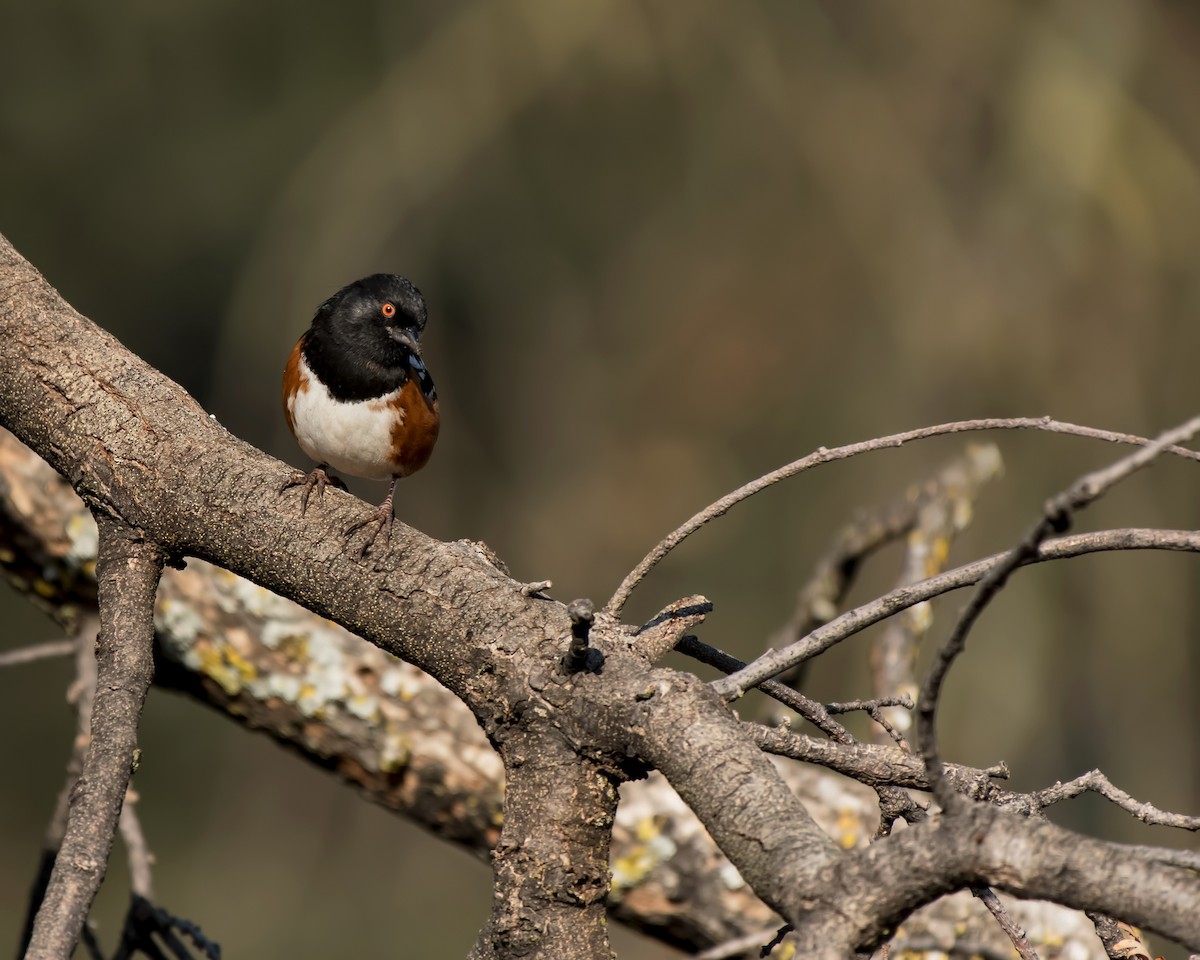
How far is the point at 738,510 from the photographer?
523cm

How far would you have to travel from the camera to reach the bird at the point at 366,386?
2.55m

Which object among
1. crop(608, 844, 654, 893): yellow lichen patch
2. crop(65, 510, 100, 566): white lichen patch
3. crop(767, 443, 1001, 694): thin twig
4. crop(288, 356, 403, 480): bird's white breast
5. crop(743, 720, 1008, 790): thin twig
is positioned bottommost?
crop(743, 720, 1008, 790): thin twig

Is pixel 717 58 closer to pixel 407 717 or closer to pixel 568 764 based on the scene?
pixel 407 717

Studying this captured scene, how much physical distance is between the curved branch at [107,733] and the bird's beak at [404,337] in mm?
1144

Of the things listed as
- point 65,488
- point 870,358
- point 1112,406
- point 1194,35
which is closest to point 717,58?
point 870,358

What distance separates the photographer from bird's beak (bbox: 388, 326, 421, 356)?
2615 mm

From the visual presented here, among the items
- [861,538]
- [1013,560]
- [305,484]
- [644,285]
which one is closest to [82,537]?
[305,484]

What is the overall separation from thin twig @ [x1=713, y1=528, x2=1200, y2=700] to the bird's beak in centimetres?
155

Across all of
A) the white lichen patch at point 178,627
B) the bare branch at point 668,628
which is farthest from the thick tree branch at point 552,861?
the white lichen patch at point 178,627

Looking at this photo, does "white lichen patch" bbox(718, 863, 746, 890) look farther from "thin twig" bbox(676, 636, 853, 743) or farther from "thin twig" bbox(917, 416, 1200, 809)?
"thin twig" bbox(917, 416, 1200, 809)

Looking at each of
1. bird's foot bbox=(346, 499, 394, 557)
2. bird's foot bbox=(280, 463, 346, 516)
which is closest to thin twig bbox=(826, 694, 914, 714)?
bird's foot bbox=(346, 499, 394, 557)

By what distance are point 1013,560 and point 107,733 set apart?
34.9 inches

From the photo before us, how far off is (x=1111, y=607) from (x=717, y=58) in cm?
229

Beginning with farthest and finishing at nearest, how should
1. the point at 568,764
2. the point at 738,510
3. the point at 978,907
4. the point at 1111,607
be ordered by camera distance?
the point at 738,510, the point at 1111,607, the point at 978,907, the point at 568,764
